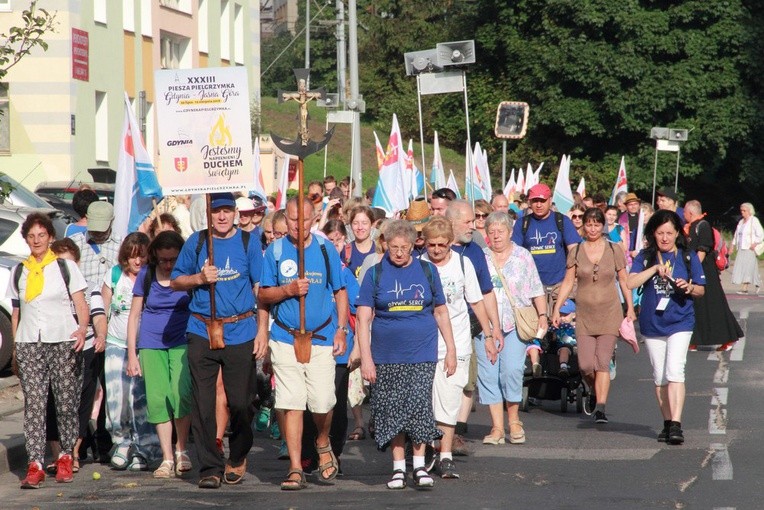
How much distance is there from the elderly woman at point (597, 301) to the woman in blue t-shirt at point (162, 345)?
3.85 meters

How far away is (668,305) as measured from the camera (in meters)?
11.2

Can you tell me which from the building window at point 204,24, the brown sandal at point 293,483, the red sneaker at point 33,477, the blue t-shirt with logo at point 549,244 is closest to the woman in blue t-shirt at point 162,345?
the red sneaker at point 33,477

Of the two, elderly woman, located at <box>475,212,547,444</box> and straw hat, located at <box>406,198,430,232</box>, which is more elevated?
straw hat, located at <box>406,198,430,232</box>

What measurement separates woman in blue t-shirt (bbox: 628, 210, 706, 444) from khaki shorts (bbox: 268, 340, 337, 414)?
308 cm

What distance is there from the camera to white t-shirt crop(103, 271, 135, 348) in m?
10.1

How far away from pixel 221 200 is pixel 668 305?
3715mm

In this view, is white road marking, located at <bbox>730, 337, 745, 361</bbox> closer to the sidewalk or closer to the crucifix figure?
the sidewalk

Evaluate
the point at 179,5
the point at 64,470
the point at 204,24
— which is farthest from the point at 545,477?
the point at 204,24

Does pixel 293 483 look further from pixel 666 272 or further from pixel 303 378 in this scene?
pixel 666 272

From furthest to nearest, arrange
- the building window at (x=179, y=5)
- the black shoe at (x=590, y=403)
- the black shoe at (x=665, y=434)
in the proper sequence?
the building window at (x=179, y=5), the black shoe at (x=590, y=403), the black shoe at (x=665, y=434)

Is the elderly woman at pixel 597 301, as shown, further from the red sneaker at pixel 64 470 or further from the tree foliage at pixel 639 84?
the tree foliage at pixel 639 84

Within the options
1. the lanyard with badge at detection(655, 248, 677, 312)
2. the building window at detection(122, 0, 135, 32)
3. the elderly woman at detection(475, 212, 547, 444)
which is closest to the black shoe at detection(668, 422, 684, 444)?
the lanyard with badge at detection(655, 248, 677, 312)

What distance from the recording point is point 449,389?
9500mm

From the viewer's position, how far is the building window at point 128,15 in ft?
119
